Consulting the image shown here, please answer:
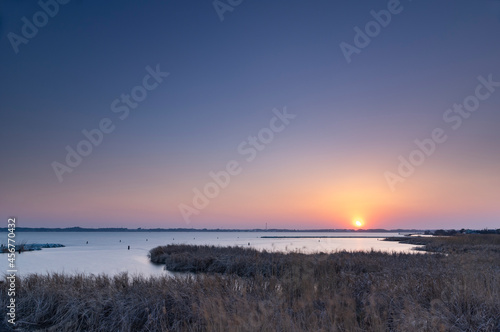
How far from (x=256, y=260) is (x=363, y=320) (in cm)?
1922

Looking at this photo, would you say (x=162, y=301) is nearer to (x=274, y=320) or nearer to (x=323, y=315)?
(x=274, y=320)

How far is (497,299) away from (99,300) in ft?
35.1

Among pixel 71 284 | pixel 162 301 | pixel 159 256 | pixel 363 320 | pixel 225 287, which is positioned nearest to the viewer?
pixel 363 320

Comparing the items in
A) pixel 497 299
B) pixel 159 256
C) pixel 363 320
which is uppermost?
pixel 497 299

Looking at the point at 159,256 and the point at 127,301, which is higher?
the point at 127,301

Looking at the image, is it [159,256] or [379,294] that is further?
[159,256]

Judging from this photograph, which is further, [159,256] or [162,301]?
[159,256]

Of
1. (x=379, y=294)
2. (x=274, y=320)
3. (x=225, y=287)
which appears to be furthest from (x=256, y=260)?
(x=274, y=320)

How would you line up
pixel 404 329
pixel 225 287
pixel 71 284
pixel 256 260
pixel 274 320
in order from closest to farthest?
pixel 404 329 < pixel 274 320 < pixel 225 287 < pixel 71 284 < pixel 256 260

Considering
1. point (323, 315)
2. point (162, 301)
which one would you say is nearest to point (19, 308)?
point (162, 301)

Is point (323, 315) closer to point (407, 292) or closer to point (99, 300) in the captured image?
point (407, 292)

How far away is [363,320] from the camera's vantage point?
908 cm

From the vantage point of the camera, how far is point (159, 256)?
42000 millimetres

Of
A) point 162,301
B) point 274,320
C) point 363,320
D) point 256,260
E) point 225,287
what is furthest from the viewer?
point 256,260
